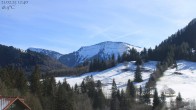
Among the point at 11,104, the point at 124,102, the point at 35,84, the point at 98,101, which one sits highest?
the point at 35,84

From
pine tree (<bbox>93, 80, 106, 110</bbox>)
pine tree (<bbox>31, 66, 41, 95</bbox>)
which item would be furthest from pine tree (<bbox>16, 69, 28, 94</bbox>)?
pine tree (<bbox>93, 80, 106, 110</bbox>)

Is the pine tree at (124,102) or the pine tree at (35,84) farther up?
the pine tree at (35,84)

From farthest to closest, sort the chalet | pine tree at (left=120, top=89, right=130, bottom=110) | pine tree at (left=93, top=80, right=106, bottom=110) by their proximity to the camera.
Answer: pine tree at (left=120, top=89, right=130, bottom=110) → pine tree at (left=93, top=80, right=106, bottom=110) → the chalet

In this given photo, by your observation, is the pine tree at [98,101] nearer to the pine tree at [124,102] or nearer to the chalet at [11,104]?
the pine tree at [124,102]

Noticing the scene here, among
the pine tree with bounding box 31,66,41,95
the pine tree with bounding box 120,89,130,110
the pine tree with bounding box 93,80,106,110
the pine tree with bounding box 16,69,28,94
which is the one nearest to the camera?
the pine tree with bounding box 16,69,28,94

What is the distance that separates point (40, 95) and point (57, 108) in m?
7.32

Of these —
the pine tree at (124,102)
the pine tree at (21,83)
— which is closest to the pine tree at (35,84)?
the pine tree at (21,83)

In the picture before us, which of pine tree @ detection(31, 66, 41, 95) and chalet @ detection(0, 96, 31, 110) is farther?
pine tree @ detection(31, 66, 41, 95)

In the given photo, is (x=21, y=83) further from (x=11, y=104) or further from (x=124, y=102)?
(x=124, y=102)

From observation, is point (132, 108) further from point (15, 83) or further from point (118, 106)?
point (15, 83)

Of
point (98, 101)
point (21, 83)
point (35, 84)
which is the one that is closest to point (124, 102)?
point (98, 101)

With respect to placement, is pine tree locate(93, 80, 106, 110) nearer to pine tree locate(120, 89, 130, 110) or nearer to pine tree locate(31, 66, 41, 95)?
pine tree locate(120, 89, 130, 110)

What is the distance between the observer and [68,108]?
98750mm

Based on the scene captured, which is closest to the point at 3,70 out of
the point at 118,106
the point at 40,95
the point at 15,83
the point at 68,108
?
the point at 15,83
